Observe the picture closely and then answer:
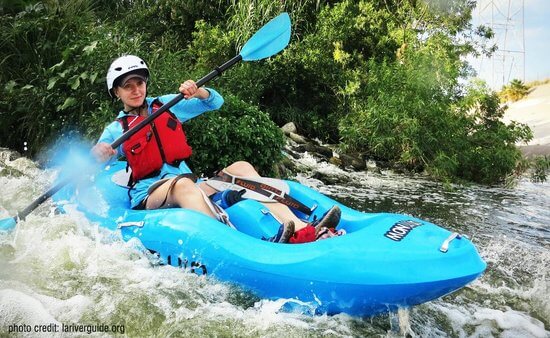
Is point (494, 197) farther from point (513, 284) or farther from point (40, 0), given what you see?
point (40, 0)

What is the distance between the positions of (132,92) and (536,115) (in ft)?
47.3

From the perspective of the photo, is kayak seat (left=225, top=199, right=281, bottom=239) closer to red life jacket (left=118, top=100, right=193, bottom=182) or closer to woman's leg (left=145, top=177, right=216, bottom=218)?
woman's leg (left=145, top=177, right=216, bottom=218)

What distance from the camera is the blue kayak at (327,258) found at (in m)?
1.92

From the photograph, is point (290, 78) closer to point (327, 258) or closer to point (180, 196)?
point (180, 196)

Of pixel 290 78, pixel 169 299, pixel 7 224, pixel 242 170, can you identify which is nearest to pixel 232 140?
pixel 242 170

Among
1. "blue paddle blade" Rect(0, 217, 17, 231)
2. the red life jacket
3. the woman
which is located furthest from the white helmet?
"blue paddle blade" Rect(0, 217, 17, 231)

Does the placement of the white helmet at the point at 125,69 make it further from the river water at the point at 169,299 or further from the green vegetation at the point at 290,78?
the green vegetation at the point at 290,78

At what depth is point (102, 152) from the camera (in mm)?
2584

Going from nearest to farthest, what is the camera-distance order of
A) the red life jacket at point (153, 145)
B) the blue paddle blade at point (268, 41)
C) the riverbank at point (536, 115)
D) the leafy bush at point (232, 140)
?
the red life jacket at point (153, 145)
the blue paddle blade at point (268, 41)
the leafy bush at point (232, 140)
the riverbank at point (536, 115)

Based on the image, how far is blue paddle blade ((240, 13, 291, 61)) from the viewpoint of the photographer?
10.4ft

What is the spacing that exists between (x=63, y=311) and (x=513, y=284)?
2.26 metres

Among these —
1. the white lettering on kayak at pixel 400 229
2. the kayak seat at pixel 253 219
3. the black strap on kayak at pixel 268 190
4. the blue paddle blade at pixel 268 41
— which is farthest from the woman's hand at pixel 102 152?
the white lettering on kayak at pixel 400 229

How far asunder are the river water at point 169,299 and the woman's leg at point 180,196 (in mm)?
263

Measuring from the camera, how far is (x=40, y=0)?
5.73 metres
